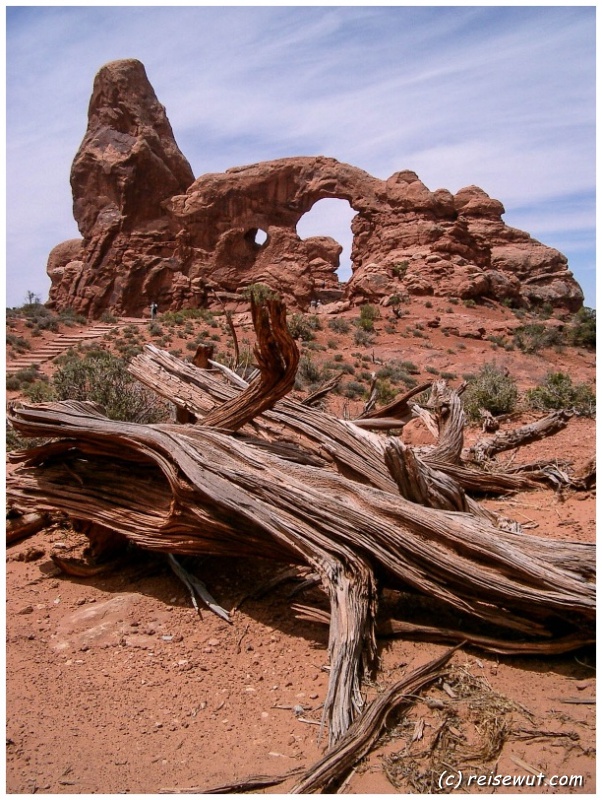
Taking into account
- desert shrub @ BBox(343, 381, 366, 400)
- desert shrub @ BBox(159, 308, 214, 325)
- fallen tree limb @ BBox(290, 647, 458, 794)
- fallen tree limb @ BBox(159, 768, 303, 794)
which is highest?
desert shrub @ BBox(159, 308, 214, 325)

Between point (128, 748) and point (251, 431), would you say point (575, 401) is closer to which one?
point (251, 431)

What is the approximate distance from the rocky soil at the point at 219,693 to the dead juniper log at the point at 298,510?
0.80 feet

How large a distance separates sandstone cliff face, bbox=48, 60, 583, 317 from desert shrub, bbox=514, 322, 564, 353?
15.7ft

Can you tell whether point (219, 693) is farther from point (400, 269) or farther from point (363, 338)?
point (400, 269)

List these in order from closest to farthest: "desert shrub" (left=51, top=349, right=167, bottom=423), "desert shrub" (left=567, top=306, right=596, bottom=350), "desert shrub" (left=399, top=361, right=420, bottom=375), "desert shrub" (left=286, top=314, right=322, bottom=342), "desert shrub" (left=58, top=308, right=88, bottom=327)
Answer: "desert shrub" (left=51, top=349, right=167, bottom=423), "desert shrub" (left=399, top=361, right=420, bottom=375), "desert shrub" (left=286, top=314, right=322, bottom=342), "desert shrub" (left=567, top=306, right=596, bottom=350), "desert shrub" (left=58, top=308, right=88, bottom=327)

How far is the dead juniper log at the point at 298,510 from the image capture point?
10.2ft

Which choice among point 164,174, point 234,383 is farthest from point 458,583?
point 164,174

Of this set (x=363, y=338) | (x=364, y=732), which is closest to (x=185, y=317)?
(x=363, y=338)

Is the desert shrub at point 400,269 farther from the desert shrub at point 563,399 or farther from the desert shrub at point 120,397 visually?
the desert shrub at point 120,397

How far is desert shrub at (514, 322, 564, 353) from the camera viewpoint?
77.3 ft

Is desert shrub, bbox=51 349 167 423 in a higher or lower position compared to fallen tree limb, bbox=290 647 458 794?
higher

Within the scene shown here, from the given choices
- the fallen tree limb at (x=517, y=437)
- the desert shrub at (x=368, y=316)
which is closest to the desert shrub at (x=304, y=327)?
the desert shrub at (x=368, y=316)

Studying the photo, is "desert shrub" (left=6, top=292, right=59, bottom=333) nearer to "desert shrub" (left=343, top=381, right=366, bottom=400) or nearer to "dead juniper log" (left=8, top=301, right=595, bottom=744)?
"desert shrub" (left=343, top=381, right=366, bottom=400)

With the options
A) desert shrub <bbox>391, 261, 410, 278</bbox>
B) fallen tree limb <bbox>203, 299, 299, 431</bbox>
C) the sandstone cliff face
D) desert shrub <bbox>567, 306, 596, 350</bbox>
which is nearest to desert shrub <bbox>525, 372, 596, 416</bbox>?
fallen tree limb <bbox>203, 299, 299, 431</bbox>
